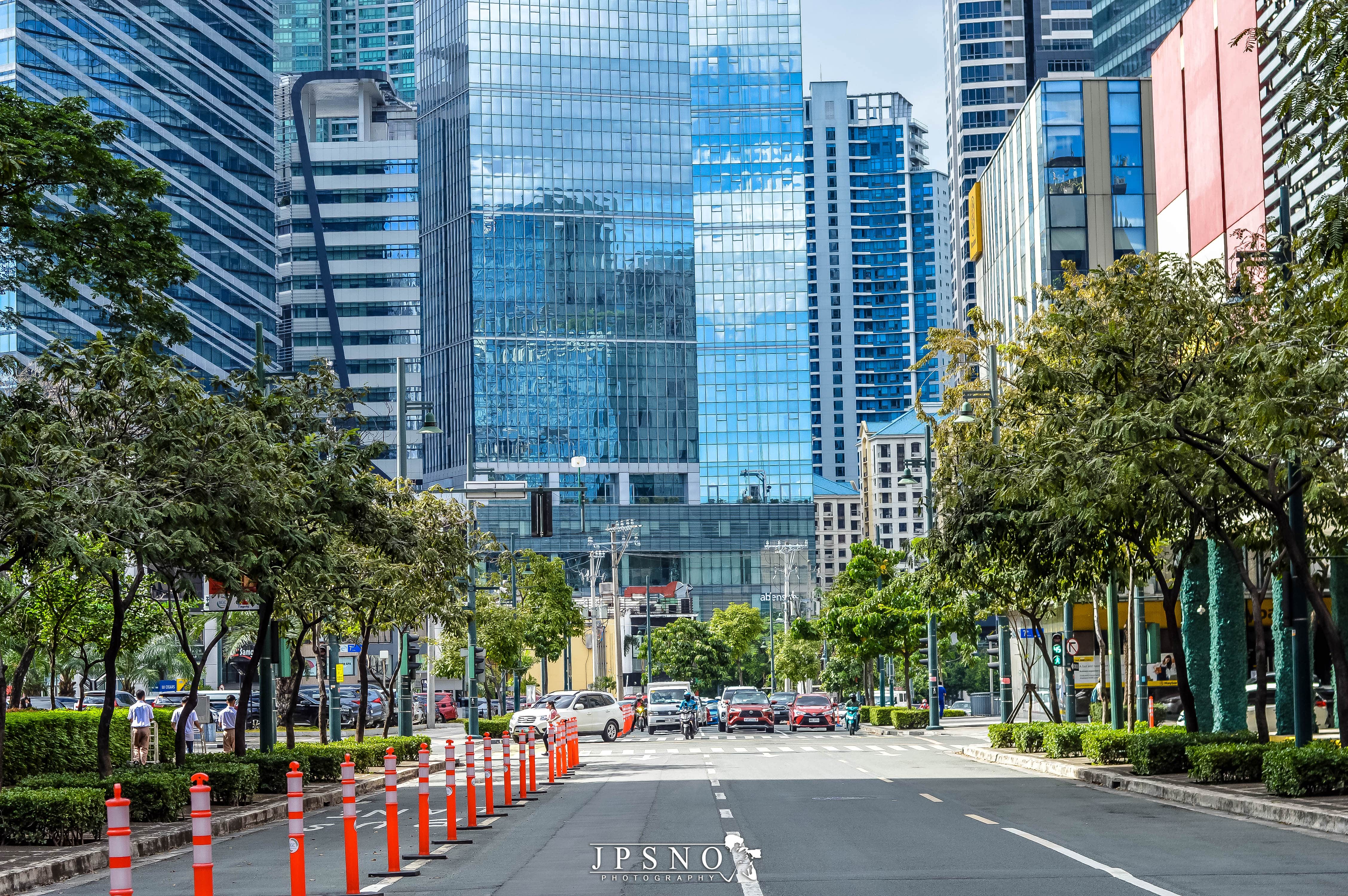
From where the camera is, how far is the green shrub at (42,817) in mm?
16562

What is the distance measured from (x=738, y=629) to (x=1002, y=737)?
79.2 metres

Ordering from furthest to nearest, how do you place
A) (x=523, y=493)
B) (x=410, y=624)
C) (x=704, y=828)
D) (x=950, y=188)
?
(x=950, y=188) → (x=523, y=493) → (x=410, y=624) → (x=704, y=828)

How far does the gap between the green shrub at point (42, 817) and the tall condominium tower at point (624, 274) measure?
131 meters

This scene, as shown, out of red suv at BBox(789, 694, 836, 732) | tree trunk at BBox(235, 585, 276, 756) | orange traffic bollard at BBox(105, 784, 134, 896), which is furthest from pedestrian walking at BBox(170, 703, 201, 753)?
orange traffic bollard at BBox(105, 784, 134, 896)

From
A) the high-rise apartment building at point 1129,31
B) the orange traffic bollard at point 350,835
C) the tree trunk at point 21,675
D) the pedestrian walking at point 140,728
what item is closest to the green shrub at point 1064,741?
the pedestrian walking at point 140,728

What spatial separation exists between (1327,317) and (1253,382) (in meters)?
1.77

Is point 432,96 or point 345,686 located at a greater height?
point 432,96

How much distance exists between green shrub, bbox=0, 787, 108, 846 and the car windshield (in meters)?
34.6

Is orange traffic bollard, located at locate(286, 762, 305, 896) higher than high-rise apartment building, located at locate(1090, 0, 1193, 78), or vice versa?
high-rise apartment building, located at locate(1090, 0, 1193, 78)

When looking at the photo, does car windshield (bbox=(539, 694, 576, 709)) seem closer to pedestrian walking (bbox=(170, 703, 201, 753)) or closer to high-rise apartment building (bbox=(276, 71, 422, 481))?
pedestrian walking (bbox=(170, 703, 201, 753))

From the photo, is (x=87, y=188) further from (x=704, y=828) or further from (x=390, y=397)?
(x=390, y=397)

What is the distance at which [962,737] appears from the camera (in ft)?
155

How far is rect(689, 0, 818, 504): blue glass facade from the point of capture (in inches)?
6590

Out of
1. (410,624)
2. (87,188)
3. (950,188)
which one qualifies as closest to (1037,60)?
(950,188)
